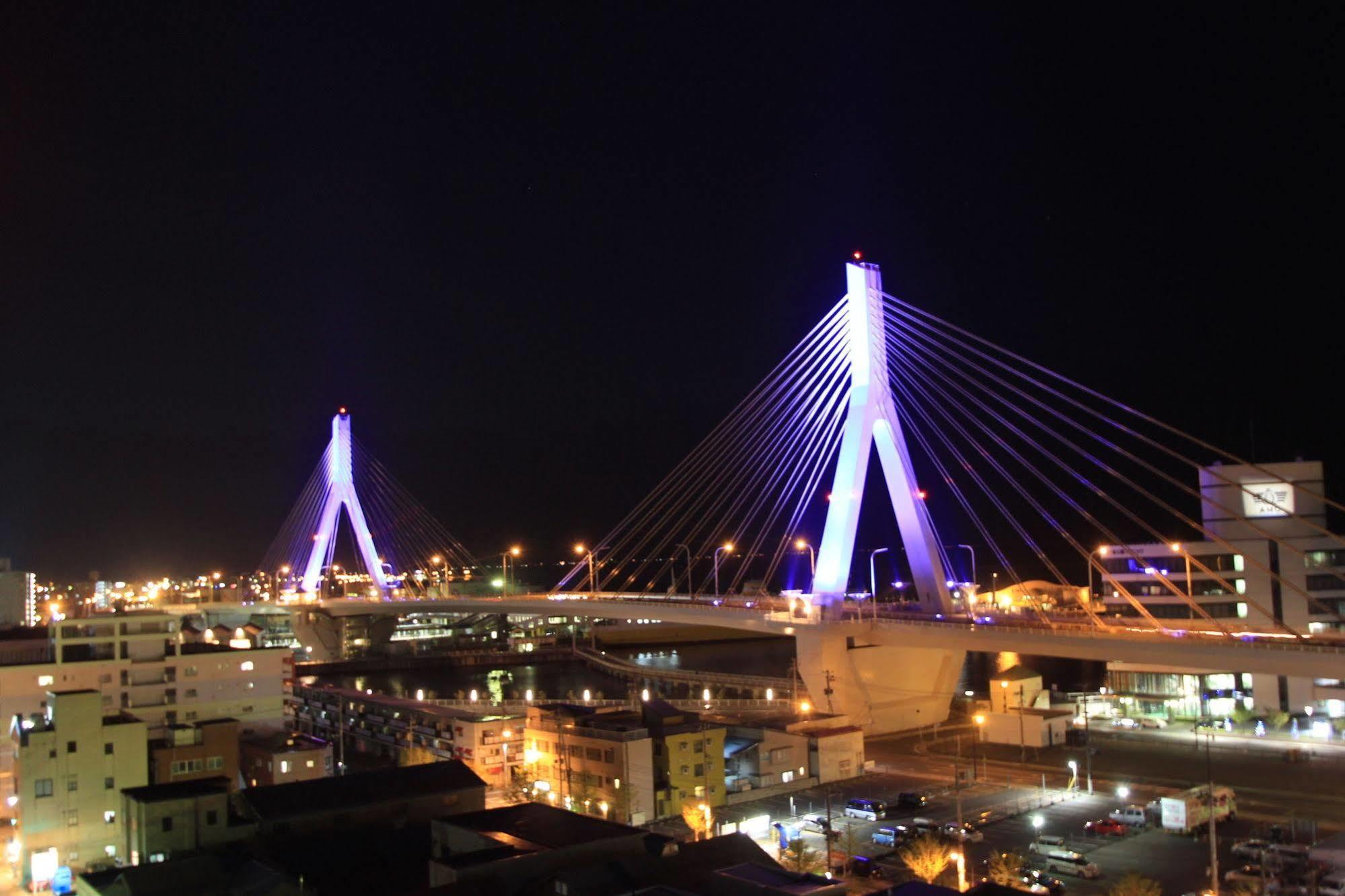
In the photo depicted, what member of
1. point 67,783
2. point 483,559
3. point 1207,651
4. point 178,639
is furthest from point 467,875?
point 483,559

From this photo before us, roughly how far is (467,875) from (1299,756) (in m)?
7.67

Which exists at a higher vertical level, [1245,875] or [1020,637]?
[1020,637]

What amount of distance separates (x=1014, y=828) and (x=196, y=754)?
19.3 ft

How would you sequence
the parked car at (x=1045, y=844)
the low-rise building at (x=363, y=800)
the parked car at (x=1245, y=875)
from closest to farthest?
the parked car at (x=1245, y=875), the parked car at (x=1045, y=844), the low-rise building at (x=363, y=800)

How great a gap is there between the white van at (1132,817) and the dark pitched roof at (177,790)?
19.1ft

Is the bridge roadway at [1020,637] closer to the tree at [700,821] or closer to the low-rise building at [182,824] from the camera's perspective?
the tree at [700,821]

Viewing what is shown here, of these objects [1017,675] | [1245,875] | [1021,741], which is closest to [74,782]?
[1245,875]

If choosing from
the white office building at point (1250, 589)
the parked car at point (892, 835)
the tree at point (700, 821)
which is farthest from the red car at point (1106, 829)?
the white office building at point (1250, 589)

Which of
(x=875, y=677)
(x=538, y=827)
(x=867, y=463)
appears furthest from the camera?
(x=875, y=677)

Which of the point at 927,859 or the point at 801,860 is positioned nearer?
the point at 927,859

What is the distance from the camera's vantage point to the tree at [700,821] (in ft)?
24.6

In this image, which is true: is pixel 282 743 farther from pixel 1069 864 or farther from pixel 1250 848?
pixel 1250 848

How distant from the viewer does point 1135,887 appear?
549 cm

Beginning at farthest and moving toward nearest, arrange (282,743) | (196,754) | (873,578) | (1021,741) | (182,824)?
(873,578) → (1021,741) → (282,743) → (196,754) → (182,824)
